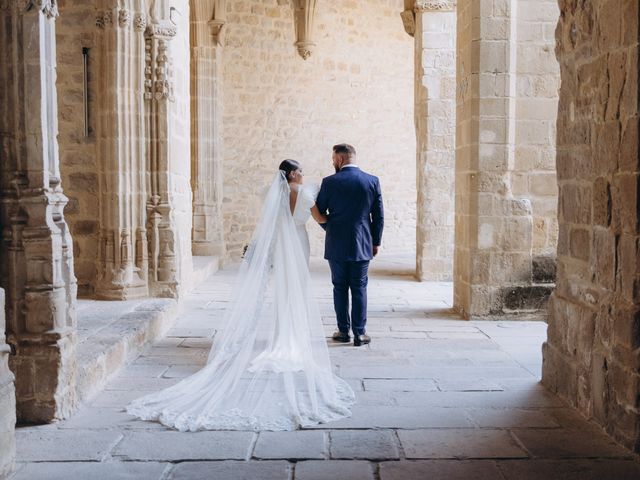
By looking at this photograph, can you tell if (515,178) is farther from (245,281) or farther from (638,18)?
(638,18)

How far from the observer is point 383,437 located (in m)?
3.40

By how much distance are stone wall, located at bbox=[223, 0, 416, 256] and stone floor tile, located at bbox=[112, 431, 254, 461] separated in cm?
940

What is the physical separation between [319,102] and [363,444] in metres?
10.9

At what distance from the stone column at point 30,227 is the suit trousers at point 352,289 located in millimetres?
2307

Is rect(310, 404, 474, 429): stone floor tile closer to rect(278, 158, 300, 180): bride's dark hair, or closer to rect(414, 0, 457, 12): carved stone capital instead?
rect(278, 158, 300, 180): bride's dark hair

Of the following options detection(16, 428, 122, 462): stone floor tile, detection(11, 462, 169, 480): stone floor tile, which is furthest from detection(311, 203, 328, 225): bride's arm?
detection(11, 462, 169, 480): stone floor tile

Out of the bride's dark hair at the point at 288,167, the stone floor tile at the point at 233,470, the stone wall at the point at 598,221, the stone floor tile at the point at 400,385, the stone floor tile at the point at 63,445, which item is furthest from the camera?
the bride's dark hair at the point at 288,167

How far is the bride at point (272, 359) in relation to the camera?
3.69 meters

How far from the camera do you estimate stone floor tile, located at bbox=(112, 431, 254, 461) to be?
315cm

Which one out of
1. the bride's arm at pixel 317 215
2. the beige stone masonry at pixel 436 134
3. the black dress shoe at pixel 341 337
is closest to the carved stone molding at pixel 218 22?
the beige stone masonry at pixel 436 134

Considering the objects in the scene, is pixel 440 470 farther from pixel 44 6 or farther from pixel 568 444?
pixel 44 6

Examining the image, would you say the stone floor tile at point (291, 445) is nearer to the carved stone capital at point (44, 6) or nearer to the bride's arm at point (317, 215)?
the bride's arm at point (317, 215)

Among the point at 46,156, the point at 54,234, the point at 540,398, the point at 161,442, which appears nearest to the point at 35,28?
the point at 46,156

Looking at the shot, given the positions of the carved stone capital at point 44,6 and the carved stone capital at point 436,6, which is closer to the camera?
the carved stone capital at point 44,6
